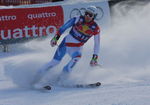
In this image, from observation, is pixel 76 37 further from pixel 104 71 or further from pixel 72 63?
pixel 104 71

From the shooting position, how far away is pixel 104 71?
26.4ft

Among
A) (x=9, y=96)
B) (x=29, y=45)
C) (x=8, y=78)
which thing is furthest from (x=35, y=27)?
(x=9, y=96)

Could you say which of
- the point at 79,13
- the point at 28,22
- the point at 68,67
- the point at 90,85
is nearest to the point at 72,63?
the point at 68,67

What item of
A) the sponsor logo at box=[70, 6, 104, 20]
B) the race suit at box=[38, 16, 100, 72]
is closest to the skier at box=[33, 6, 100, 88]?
the race suit at box=[38, 16, 100, 72]

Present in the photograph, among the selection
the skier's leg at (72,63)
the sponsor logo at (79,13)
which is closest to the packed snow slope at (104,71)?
the skier's leg at (72,63)

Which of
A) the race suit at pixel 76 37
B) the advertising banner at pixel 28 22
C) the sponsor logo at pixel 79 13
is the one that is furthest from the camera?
the sponsor logo at pixel 79 13

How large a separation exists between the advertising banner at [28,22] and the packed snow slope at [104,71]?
1.12 ft

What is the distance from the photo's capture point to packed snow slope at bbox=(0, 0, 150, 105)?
620 centimetres

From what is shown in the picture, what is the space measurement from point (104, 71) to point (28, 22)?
471 cm

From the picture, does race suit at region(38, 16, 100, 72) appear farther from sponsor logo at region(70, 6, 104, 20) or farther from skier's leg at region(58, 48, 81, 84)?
sponsor logo at region(70, 6, 104, 20)

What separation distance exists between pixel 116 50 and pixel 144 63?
109cm

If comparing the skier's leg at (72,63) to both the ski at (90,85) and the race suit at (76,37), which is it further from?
the ski at (90,85)

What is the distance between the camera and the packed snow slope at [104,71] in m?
6.20

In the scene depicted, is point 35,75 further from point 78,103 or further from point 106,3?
point 106,3
